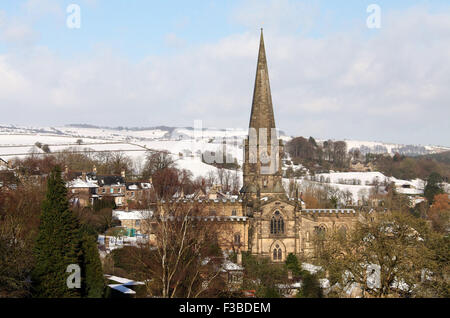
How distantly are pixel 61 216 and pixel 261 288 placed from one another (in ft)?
43.5

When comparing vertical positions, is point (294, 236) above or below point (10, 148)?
below

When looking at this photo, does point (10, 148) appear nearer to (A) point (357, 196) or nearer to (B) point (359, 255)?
(A) point (357, 196)

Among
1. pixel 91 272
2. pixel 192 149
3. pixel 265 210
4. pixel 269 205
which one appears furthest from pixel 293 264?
pixel 192 149

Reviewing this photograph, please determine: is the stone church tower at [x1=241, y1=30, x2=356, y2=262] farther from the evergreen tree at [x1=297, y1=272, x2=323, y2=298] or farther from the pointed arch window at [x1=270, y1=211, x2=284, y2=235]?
the evergreen tree at [x1=297, y1=272, x2=323, y2=298]

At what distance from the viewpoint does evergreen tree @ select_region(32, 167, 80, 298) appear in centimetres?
2505

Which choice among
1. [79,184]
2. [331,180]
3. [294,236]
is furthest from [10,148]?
[294,236]

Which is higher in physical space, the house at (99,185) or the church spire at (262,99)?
the church spire at (262,99)

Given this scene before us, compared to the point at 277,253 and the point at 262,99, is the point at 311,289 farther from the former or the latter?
the point at 262,99

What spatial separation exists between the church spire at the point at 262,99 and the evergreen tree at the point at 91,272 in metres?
23.6

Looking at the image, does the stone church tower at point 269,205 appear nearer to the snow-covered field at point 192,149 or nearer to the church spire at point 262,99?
the church spire at point 262,99

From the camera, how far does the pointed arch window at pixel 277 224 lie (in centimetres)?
4706

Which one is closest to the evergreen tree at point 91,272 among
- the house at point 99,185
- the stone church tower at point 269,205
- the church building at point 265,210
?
the church building at point 265,210

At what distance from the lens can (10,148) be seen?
139 m

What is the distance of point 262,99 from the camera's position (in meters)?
49.4
